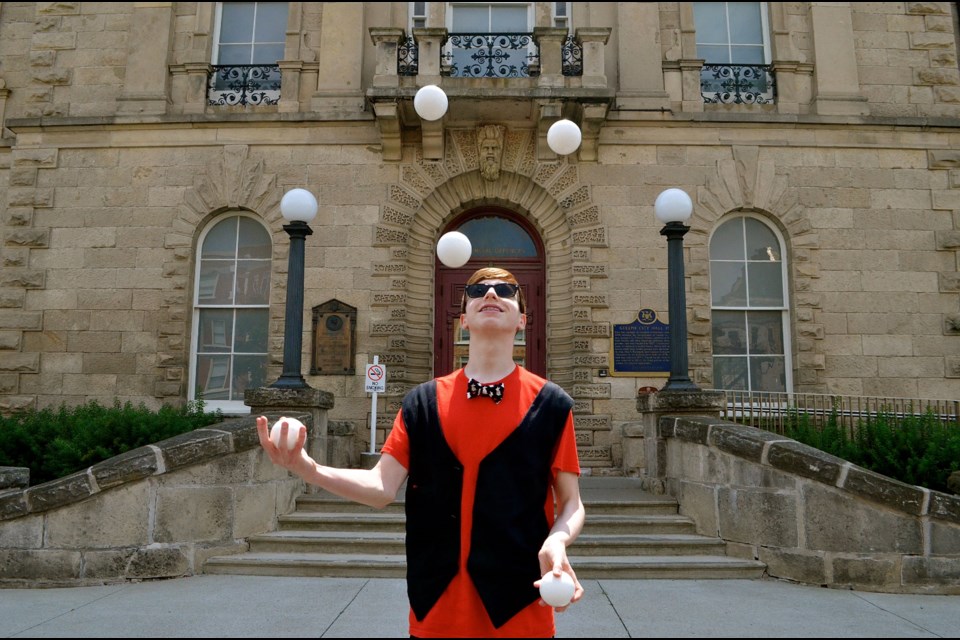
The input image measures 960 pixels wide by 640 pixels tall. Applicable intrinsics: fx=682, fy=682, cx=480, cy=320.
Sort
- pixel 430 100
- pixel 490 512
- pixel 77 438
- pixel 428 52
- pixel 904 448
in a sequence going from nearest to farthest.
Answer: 1. pixel 490 512
2. pixel 430 100
3. pixel 904 448
4. pixel 77 438
5. pixel 428 52

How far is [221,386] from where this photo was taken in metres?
11.4

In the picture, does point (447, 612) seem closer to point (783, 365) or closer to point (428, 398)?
point (428, 398)

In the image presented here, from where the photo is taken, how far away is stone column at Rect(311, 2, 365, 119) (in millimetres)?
11703

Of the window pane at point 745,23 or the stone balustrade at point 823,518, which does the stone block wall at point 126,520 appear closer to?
the stone balustrade at point 823,518

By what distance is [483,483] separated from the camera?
2227 millimetres

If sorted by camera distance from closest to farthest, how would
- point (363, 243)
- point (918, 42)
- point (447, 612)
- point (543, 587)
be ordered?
point (543, 587) → point (447, 612) → point (363, 243) → point (918, 42)

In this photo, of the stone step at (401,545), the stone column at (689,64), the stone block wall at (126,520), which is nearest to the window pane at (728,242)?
the stone column at (689,64)

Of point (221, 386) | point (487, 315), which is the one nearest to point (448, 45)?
point (221, 386)

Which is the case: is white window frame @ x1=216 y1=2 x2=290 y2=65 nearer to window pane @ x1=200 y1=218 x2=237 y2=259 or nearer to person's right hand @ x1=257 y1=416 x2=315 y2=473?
window pane @ x1=200 y1=218 x2=237 y2=259

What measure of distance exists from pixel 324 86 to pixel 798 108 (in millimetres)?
8252

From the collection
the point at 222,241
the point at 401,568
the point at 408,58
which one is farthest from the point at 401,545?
the point at 408,58

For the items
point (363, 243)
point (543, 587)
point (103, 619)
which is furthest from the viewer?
point (363, 243)

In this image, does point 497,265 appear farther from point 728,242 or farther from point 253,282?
point 253,282

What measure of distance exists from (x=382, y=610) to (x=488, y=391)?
336cm
